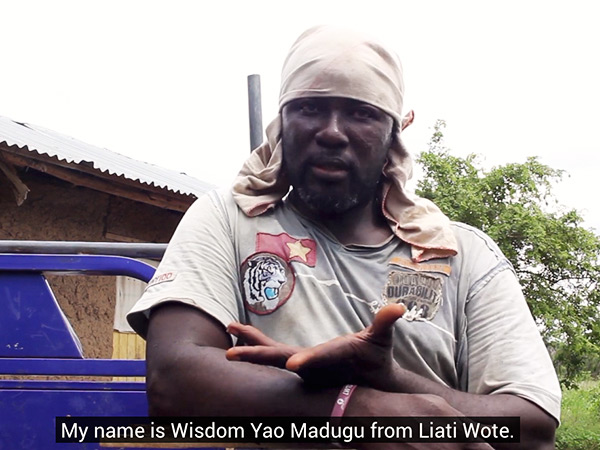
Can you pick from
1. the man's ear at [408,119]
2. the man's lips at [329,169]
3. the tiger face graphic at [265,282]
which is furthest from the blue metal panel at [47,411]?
the man's ear at [408,119]

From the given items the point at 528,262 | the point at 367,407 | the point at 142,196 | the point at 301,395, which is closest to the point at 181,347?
the point at 301,395

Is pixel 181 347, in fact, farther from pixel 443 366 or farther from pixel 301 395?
pixel 443 366

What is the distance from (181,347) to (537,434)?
0.79 metres

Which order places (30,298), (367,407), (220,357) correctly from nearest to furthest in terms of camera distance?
1. (367,407)
2. (220,357)
3. (30,298)

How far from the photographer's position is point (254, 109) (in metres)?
7.91

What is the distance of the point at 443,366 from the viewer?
6.04ft

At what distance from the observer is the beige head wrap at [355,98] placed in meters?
1.90

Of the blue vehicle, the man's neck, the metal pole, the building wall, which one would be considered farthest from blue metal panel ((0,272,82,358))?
the metal pole

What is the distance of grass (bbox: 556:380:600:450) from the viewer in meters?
13.2

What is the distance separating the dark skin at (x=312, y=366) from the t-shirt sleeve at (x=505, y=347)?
6cm

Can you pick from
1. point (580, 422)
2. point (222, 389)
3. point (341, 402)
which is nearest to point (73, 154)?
point (222, 389)

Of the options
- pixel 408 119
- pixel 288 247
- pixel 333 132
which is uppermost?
pixel 408 119

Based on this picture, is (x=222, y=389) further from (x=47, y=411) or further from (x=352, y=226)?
(x=47, y=411)

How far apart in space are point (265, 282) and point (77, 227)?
5252 mm
